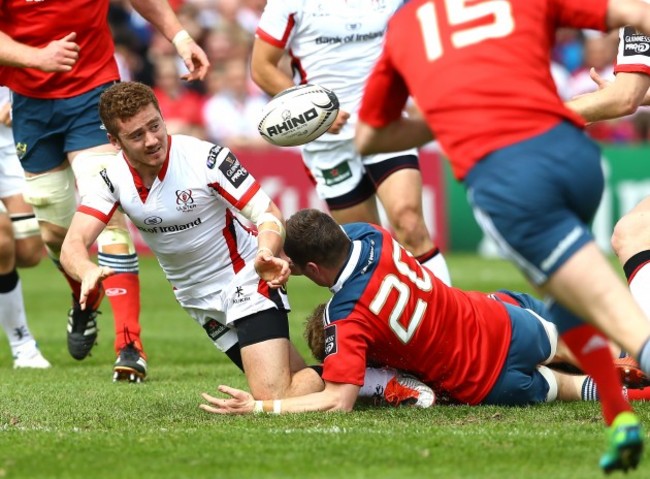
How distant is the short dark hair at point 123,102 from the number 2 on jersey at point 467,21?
2.34m

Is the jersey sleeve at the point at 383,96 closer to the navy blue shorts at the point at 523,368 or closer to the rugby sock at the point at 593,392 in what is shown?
the navy blue shorts at the point at 523,368

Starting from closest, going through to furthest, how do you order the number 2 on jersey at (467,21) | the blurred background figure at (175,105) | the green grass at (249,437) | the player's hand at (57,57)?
the number 2 on jersey at (467,21) < the green grass at (249,437) < the player's hand at (57,57) < the blurred background figure at (175,105)

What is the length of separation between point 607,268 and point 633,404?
219 centimetres

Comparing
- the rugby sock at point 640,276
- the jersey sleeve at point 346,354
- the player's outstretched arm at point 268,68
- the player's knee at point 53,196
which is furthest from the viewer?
the player's outstretched arm at point 268,68

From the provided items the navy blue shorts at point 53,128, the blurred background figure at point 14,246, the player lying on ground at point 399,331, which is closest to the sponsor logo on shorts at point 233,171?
the player lying on ground at point 399,331

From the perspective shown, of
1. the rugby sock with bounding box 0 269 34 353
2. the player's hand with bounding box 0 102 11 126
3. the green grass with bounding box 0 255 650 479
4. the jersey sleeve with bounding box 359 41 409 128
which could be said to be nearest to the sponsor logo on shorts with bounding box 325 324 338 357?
the green grass with bounding box 0 255 650 479

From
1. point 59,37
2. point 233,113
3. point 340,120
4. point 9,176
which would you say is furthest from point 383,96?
point 233,113

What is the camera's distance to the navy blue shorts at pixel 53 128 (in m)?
8.45

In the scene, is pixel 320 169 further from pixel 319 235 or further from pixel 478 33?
pixel 478 33

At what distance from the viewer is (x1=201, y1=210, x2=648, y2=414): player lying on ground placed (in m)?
6.33

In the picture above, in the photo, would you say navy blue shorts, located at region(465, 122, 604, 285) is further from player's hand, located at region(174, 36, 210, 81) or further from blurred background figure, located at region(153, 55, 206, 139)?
blurred background figure, located at region(153, 55, 206, 139)

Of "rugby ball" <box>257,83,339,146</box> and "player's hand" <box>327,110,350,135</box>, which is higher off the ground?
"rugby ball" <box>257,83,339,146</box>

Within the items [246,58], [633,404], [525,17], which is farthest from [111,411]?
[246,58]

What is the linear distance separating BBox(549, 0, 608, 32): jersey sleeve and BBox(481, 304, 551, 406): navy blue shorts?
7.10ft
